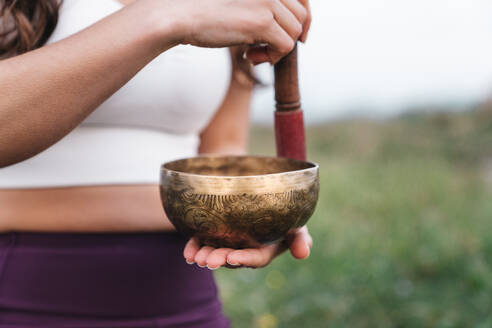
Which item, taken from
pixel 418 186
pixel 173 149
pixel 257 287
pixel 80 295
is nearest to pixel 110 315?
pixel 80 295

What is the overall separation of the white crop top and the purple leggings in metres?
0.12

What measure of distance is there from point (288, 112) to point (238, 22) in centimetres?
23

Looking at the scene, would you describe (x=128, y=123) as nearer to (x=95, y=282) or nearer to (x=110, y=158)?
(x=110, y=158)

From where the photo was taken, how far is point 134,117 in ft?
3.31

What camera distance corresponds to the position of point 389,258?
2.69 metres

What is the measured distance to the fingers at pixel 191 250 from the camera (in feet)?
2.54

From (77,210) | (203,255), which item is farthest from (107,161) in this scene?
(203,255)

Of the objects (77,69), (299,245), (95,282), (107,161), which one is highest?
(77,69)

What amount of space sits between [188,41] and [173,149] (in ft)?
1.54

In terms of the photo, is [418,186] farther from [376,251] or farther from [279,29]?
[279,29]

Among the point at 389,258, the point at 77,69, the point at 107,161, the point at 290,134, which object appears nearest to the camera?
the point at 77,69

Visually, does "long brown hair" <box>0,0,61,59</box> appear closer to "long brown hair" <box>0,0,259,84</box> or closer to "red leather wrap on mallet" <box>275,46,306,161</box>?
"long brown hair" <box>0,0,259,84</box>

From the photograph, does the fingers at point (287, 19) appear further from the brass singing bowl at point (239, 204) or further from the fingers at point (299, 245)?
the fingers at point (299, 245)

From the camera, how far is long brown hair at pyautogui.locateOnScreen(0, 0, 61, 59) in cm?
86
